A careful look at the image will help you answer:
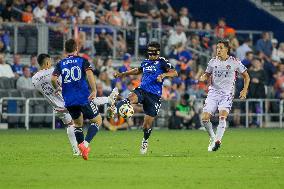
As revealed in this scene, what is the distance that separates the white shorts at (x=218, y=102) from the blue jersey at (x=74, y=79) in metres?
4.04

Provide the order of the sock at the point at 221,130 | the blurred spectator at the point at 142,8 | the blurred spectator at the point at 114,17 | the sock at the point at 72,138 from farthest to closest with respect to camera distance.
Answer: the blurred spectator at the point at 142,8 → the blurred spectator at the point at 114,17 → the sock at the point at 221,130 → the sock at the point at 72,138

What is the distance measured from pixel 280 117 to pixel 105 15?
23.4 feet

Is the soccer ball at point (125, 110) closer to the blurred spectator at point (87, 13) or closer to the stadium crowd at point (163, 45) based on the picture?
the stadium crowd at point (163, 45)

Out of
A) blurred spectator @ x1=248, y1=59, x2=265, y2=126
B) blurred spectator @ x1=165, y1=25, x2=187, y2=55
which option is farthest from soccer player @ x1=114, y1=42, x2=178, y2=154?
blurred spectator @ x1=165, y1=25, x2=187, y2=55

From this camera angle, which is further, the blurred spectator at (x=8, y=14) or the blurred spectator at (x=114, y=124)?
the blurred spectator at (x=8, y=14)

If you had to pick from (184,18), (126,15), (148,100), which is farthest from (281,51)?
(148,100)

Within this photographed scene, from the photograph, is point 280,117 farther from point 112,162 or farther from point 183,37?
point 112,162

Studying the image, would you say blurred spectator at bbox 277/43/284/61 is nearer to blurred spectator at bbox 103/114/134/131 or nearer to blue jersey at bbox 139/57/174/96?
blurred spectator at bbox 103/114/134/131

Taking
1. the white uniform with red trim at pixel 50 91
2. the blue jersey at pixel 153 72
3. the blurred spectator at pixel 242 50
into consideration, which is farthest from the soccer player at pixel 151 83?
the blurred spectator at pixel 242 50

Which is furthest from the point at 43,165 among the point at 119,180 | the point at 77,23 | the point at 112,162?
the point at 77,23

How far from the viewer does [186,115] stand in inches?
1314

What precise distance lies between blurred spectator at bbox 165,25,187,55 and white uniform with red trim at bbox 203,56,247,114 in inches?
566

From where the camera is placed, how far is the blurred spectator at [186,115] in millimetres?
32969

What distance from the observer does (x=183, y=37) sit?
36.2m
